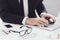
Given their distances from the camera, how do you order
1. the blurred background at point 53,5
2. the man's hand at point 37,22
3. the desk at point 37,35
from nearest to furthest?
the desk at point 37,35 → the man's hand at point 37,22 → the blurred background at point 53,5

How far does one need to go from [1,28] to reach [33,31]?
0.25 metres

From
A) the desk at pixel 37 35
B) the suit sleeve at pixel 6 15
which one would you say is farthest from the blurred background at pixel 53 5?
the desk at pixel 37 35

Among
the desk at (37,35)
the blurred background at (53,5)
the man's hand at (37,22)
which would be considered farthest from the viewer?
the blurred background at (53,5)

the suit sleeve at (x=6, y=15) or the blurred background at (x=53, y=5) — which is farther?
the blurred background at (x=53, y=5)

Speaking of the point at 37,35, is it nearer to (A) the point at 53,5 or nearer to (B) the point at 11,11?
(B) the point at 11,11

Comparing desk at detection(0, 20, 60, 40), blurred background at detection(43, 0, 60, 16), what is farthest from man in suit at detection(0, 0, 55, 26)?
blurred background at detection(43, 0, 60, 16)

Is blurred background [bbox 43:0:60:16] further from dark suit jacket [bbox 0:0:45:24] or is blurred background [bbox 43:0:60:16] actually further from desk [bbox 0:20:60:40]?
desk [bbox 0:20:60:40]

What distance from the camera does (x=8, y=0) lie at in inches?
52.4

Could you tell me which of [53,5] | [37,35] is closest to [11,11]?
[37,35]

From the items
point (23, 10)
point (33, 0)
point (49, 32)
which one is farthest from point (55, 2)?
point (49, 32)

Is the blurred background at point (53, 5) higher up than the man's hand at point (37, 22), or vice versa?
the blurred background at point (53, 5)

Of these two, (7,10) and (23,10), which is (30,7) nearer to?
(23,10)

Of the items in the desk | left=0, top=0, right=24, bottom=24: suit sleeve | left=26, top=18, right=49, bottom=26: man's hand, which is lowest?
the desk

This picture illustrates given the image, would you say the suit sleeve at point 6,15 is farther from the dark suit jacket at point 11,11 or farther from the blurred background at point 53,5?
the blurred background at point 53,5
